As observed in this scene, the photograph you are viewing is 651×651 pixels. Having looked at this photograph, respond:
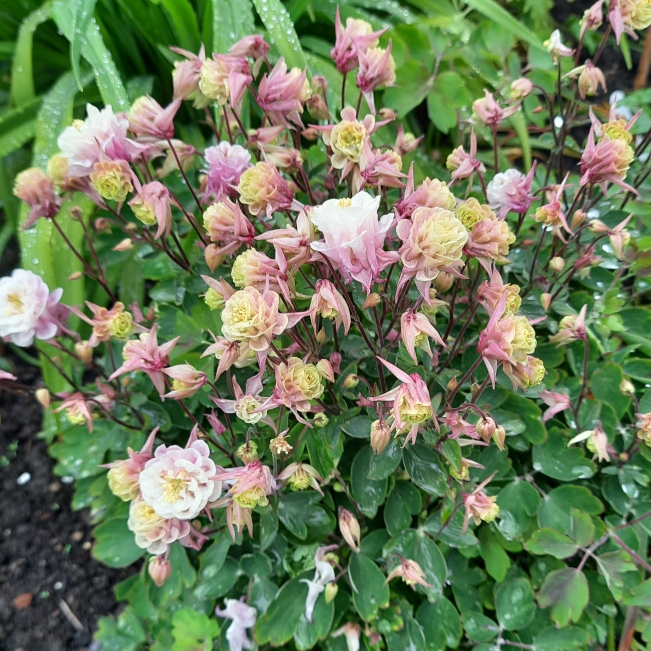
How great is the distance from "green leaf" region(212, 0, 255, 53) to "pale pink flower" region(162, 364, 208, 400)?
947 mm

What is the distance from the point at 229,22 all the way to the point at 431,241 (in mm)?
1072

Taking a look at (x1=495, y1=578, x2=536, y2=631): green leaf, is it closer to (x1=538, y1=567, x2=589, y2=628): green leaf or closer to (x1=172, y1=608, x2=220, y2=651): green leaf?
(x1=538, y1=567, x2=589, y2=628): green leaf

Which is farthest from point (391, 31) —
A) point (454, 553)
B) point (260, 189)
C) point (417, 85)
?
point (454, 553)

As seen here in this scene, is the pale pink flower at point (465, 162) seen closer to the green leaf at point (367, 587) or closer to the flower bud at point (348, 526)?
the flower bud at point (348, 526)

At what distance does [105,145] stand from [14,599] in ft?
3.94

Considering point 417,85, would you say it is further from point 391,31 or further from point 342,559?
point 342,559

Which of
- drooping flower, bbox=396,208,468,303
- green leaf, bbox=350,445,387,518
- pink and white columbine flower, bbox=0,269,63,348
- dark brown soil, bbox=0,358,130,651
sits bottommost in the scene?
dark brown soil, bbox=0,358,130,651

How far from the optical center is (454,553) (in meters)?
1.03

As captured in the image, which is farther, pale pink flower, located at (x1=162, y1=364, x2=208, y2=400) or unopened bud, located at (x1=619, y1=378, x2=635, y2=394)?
unopened bud, located at (x1=619, y1=378, x2=635, y2=394)

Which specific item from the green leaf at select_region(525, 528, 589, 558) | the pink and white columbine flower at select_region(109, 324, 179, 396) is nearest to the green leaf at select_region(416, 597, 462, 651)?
the green leaf at select_region(525, 528, 589, 558)

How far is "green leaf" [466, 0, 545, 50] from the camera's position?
130 centimetres

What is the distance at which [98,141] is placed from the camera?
83cm

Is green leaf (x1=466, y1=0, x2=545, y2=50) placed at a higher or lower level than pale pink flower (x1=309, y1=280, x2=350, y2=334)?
higher

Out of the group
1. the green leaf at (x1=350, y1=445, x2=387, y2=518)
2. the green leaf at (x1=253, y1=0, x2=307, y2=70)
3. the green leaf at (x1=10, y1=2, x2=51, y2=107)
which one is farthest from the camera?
the green leaf at (x1=10, y1=2, x2=51, y2=107)
